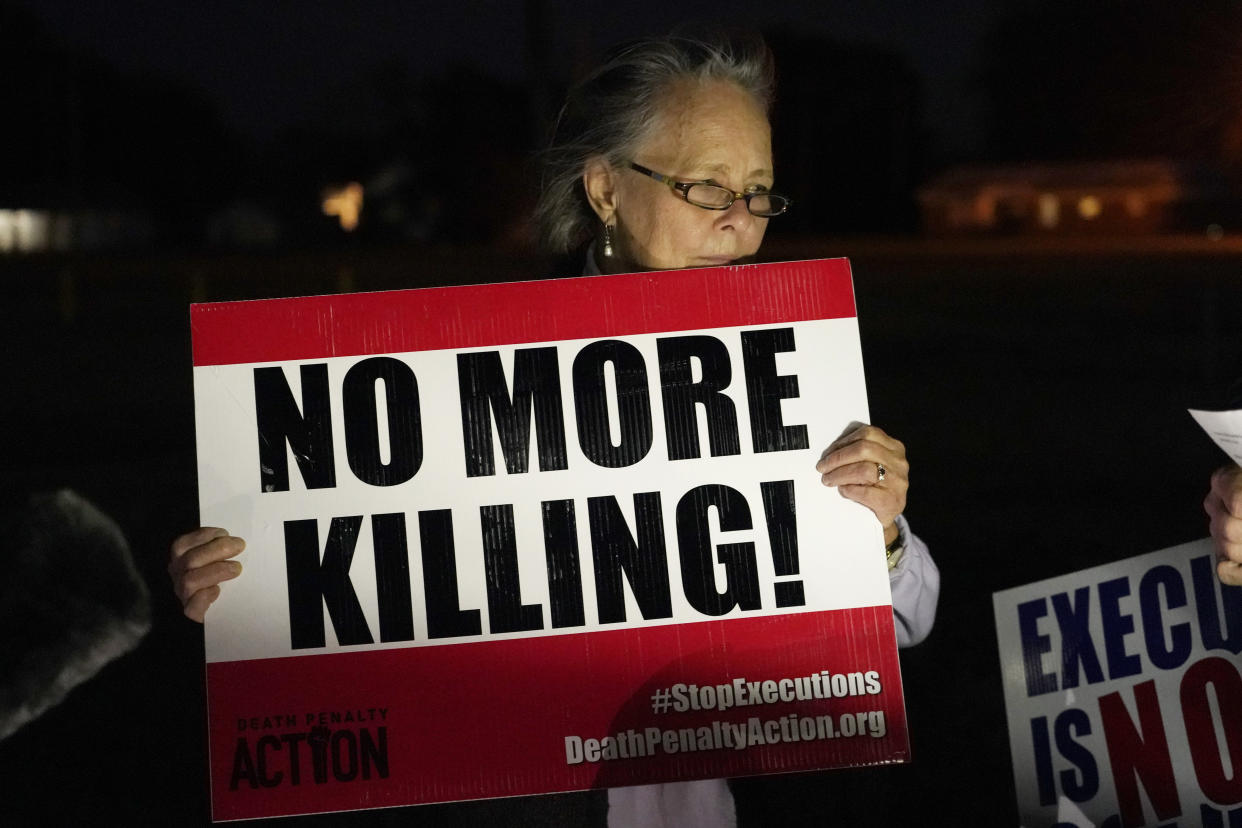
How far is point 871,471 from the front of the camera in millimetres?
1987

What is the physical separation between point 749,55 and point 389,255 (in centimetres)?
2465

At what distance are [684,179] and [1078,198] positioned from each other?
4174 centimetres

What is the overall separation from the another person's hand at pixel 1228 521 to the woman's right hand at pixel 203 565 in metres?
1.53

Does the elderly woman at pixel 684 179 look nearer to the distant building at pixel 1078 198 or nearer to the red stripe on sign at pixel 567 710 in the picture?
the red stripe on sign at pixel 567 710

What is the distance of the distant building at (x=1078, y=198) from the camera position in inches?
1497

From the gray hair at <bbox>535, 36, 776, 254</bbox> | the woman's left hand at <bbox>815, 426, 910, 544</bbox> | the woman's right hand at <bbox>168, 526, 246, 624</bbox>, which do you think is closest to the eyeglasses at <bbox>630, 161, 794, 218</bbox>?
the gray hair at <bbox>535, 36, 776, 254</bbox>

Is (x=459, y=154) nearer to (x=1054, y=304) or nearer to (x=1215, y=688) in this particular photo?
(x=1054, y=304)

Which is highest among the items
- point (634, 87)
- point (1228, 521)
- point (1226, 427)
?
point (634, 87)

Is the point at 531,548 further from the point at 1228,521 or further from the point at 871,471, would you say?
the point at 1228,521

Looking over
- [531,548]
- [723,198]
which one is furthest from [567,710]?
[723,198]

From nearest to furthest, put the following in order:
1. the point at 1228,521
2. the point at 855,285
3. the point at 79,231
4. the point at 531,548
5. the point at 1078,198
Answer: the point at 1228,521 → the point at 531,548 → the point at 855,285 → the point at 79,231 → the point at 1078,198

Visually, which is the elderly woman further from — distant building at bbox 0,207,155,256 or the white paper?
distant building at bbox 0,207,155,256

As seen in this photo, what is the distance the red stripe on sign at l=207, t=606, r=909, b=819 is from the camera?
6.53 ft

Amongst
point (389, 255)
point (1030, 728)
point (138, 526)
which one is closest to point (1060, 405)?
point (138, 526)
